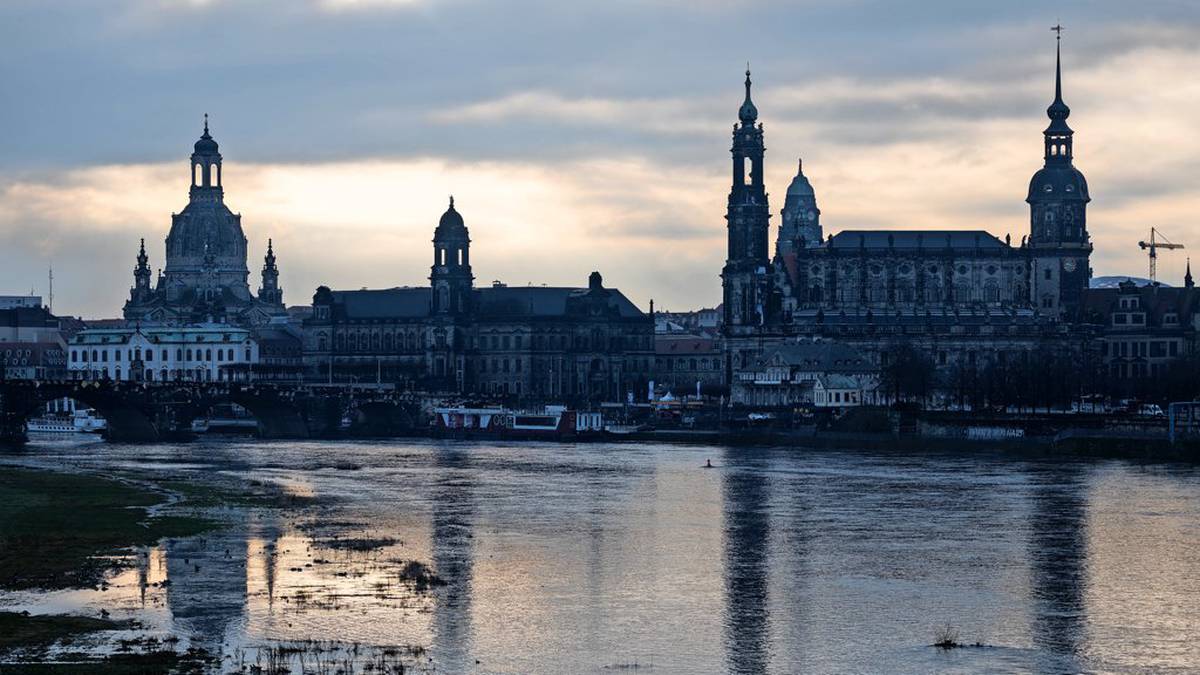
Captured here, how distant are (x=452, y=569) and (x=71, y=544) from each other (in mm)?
14139

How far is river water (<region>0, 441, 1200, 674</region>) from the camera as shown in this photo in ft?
190

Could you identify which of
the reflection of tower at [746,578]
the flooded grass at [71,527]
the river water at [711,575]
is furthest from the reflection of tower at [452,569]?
the flooded grass at [71,527]

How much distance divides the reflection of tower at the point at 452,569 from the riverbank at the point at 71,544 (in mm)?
6541

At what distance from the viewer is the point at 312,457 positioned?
514 ft

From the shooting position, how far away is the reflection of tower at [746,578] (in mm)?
57562

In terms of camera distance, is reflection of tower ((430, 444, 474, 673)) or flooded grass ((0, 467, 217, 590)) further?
flooded grass ((0, 467, 217, 590))

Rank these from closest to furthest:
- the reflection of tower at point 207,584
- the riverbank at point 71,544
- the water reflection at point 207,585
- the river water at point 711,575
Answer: the riverbank at point 71,544 < the river water at point 711,575 < the water reflection at point 207,585 < the reflection of tower at point 207,584

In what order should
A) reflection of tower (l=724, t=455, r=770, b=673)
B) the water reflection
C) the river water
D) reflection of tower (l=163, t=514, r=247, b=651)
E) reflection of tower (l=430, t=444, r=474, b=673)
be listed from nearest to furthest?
1. reflection of tower (l=430, t=444, r=474, b=673)
2. reflection of tower (l=724, t=455, r=770, b=673)
3. the river water
4. the water reflection
5. reflection of tower (l=163, t=514, r=247, b=651)

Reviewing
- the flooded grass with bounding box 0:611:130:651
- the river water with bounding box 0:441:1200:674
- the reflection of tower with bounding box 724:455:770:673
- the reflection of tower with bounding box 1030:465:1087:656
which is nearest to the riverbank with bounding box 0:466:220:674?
the flooded grass with bounding box 0:611:130:651

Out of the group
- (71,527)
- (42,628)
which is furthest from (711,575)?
(71,527)

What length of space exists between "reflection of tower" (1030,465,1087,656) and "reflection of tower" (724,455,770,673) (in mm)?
7771

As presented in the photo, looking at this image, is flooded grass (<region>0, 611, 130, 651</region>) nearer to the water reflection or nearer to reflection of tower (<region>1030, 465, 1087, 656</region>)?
the water reflection

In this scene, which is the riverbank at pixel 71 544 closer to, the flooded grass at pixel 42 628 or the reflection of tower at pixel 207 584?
the flooded grass at pixel 42 628

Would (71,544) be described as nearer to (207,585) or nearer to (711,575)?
(207,585)
